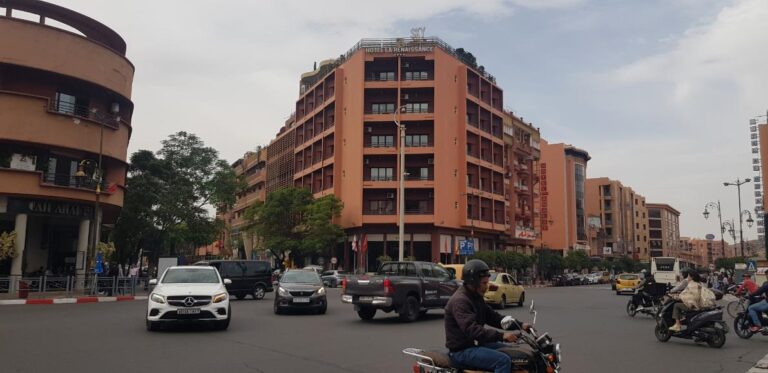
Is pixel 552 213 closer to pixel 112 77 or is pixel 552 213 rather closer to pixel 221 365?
pixel 112 77

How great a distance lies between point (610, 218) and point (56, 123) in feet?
385

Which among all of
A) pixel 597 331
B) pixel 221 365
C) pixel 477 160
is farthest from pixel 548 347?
pixel 477 160

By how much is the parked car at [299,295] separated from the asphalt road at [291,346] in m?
1.67

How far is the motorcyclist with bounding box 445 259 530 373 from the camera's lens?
5.12 meters

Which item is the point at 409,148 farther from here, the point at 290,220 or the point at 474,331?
the point at 474,331

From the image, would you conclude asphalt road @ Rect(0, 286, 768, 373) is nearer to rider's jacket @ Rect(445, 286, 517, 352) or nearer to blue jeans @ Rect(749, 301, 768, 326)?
blue jeans @ Rect(749, 301, 768, 326)

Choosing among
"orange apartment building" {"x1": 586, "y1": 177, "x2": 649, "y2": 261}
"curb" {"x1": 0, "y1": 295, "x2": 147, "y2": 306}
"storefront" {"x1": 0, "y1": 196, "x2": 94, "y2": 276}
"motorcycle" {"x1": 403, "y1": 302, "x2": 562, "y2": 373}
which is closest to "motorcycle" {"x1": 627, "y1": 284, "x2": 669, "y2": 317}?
"motorcycle" {"x1": 403, "y1": 302, "x2": 562, "y2": 373}

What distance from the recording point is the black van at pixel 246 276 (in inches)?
1066

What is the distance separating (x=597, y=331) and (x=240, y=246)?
84.2 meters

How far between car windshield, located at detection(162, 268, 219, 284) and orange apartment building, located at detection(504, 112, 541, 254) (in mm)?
60205

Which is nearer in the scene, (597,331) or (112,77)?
(597,331)

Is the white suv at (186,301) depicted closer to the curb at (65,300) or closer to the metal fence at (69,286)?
the curb at (65,300)

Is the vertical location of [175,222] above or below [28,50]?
below

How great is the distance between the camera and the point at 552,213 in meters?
97.1
